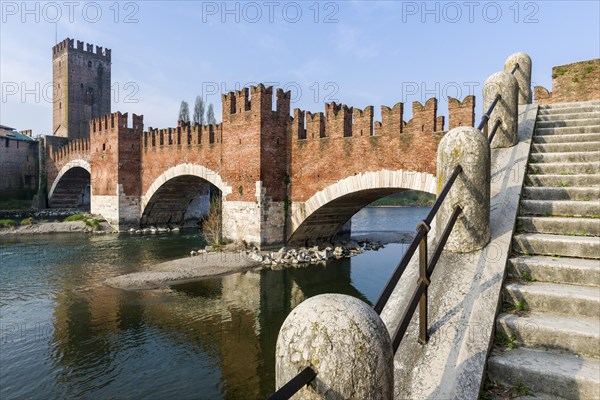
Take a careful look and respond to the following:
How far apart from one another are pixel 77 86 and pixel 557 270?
193 feet

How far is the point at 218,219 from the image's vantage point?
59.6 feet

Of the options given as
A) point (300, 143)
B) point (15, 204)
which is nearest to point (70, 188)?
point (15, 204)

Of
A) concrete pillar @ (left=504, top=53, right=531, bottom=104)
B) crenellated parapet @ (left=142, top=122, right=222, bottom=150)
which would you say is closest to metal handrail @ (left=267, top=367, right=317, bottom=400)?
concrete pillar @ (left=504, top=53, right=531, bottom=104)

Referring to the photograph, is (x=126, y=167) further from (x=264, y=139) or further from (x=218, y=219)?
(x=264, y=139)

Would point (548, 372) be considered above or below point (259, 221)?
below

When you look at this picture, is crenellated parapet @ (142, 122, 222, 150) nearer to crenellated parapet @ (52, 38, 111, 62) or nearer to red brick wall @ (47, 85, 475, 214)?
Answer: red brick wall @ (47, 85, 475, 214)

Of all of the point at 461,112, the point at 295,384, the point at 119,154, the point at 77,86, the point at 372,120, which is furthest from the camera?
the point at 77,86

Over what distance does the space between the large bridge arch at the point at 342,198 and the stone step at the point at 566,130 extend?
651 cm

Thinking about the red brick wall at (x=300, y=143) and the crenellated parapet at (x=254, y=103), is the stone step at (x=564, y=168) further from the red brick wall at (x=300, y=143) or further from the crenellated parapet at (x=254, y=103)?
the crenellated parapet at (x=254, y=103)

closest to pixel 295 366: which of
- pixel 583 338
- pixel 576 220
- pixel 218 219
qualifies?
pixel 583 338

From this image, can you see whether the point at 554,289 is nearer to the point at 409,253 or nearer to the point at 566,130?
the point at 409,253

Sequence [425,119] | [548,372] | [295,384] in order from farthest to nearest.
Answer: [425,119], [548,372], [295,384]

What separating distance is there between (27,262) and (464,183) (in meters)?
18.7

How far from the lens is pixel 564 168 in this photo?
4.43 metres
